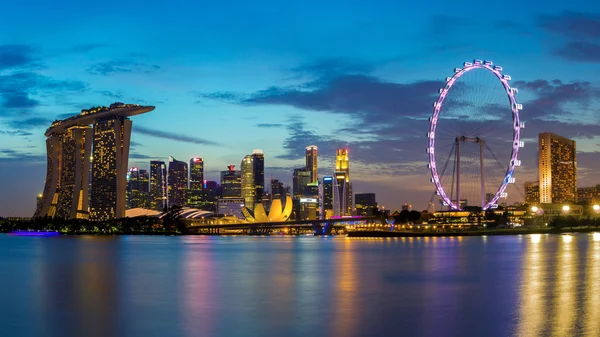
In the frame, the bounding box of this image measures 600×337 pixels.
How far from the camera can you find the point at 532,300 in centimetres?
3100

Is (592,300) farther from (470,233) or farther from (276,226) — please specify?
(276,226)

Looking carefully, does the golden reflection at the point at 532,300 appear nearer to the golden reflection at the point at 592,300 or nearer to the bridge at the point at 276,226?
the golden reflection at the point at 592,300

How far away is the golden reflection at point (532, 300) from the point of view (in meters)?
23.6

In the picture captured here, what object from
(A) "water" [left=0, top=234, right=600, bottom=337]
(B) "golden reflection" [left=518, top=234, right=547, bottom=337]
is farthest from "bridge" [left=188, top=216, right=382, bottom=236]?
(B) "golden reflection" [left=518, top=234, right=547, bottom=337]

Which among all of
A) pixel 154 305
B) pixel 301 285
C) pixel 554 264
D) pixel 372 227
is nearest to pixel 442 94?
pixel 554 264

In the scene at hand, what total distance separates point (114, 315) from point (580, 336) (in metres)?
16.1

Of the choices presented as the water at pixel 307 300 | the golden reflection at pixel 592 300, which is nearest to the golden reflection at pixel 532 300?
the water at pixel 307 300

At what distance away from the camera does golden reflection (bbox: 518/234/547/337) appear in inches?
928

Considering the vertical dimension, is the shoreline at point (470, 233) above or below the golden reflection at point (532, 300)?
below

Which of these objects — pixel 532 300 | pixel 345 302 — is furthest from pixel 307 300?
pixel 532 300

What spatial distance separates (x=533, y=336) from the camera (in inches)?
861

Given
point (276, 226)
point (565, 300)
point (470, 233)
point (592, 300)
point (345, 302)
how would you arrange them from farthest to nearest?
point (276, 226)
point (470, 233)
point (345, 302)
point (565, 300)
point (592, 300)

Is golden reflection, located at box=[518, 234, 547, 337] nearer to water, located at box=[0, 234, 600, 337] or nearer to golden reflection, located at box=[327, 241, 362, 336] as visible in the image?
water, located at box=[0, 234, 600, 337]

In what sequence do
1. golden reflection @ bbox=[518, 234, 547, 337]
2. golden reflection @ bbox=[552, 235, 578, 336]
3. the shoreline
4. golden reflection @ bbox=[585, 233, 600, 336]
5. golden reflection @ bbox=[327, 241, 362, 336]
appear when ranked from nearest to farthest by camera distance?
golden reflection @ bbox=[585, 233, 600, 336], golden reflection @ bbox=[552, 235, 578, 336], golden reflection @ bbox=[518, 234, 547, 337], golden reflection @ bbox=[327, 241, 362, 336], the shoreline
